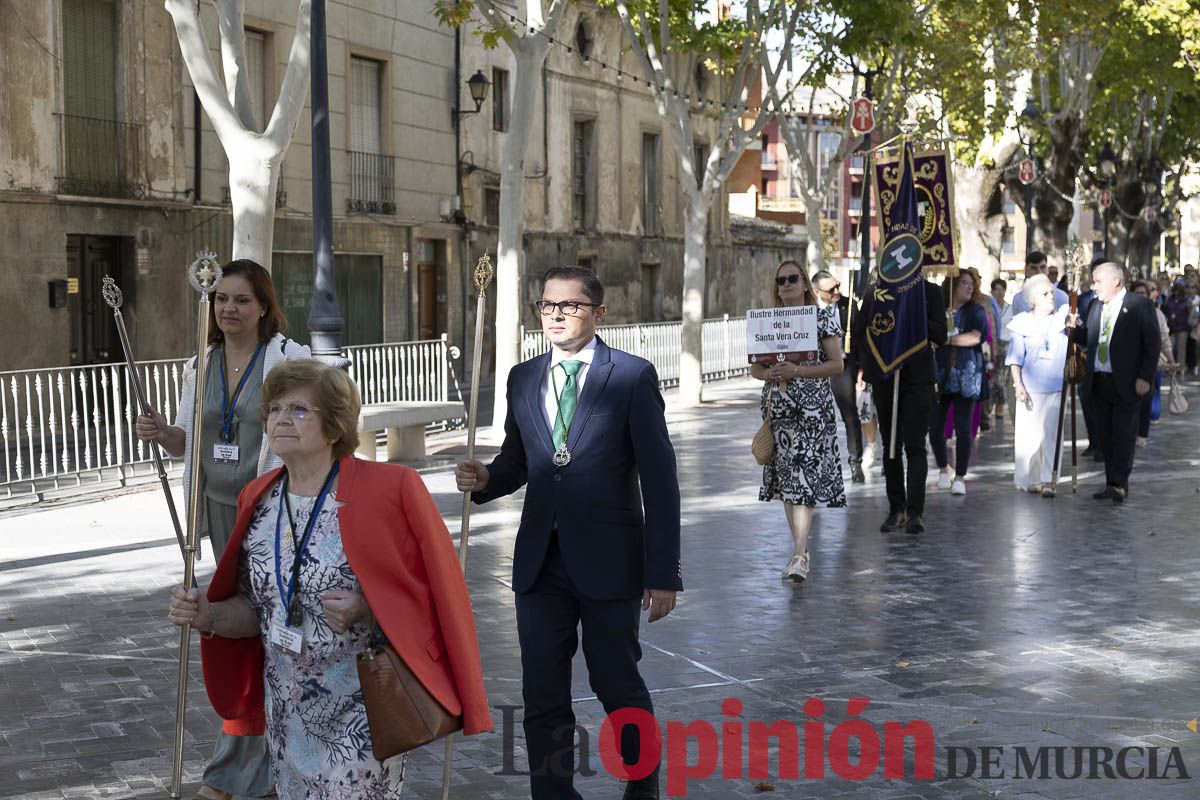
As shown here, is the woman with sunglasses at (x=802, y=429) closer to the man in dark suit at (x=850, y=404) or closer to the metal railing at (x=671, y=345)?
the man in dark suit at (x=850, y=404)

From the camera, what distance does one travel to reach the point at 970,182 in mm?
32969

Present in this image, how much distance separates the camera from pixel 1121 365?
42.8 feet

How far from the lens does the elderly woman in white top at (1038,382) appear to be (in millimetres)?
13391

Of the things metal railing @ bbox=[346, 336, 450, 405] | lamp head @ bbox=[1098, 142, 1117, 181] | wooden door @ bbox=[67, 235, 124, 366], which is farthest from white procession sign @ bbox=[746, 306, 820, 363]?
lamp head @ bbox=[1098, 142, 1117, 181]

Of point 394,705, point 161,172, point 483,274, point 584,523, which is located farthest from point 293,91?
point 161,172

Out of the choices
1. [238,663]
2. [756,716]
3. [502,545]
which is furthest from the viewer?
[502,545]

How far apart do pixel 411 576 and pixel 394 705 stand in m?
0.32

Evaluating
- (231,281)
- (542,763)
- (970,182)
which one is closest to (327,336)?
(231,281)

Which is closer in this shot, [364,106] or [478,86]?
[364,106]

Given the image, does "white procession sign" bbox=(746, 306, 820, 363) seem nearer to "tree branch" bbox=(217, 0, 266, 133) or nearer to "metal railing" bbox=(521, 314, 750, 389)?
"tree branch" bbox=(217, 0, 266, 133)

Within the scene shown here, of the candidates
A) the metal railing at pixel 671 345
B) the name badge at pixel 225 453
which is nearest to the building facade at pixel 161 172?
the metal railing at pixel 671 345

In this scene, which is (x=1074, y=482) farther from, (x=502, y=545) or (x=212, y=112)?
(x=212, y=112)

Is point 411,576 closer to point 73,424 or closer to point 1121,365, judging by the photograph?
point 1121,365

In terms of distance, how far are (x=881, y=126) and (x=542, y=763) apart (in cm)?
3006
